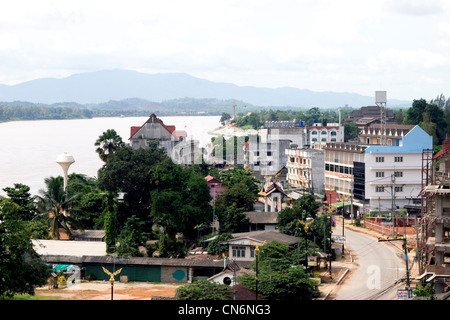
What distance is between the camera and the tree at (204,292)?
49.8 ft

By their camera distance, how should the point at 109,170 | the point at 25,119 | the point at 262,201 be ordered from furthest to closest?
1. the point at 25,119
2. the point at 262,201
3. the point at 109,170

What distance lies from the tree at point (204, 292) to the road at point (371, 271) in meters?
3.78

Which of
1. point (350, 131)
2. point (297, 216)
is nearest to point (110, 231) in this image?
point (297, 216)

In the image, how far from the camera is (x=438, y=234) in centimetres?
1967

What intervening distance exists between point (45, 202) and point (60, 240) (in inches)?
77.2

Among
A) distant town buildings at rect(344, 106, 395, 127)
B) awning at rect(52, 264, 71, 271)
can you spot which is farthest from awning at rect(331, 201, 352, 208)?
distant town buildings at rect(344, 106, 395, 127)

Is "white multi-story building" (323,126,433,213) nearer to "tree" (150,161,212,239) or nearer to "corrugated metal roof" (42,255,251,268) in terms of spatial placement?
"tree" (150,161,212,239)

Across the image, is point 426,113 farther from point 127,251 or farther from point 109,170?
point 127,251

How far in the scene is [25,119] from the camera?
14975cm

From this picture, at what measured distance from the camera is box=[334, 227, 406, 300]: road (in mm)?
18609

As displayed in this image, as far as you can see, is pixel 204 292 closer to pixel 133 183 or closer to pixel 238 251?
pixel 238 251

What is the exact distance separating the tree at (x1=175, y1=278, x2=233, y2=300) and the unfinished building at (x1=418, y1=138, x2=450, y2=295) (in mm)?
5951
